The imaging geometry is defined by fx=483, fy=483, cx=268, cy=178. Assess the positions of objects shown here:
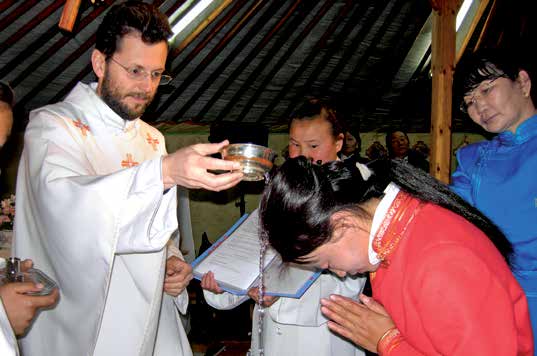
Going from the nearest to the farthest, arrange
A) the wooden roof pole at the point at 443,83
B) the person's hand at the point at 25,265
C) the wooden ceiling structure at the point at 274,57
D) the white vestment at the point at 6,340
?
the white vestment at the point at 6,340, the person's hand at the point at 25,265, the wooden roof pole at the point at 443,83, the wooden ceiling structure at the point at 274,57

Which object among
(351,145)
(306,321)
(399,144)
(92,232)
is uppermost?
(92,232)

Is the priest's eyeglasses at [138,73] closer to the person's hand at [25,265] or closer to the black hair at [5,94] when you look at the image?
the black hair at [5,94]

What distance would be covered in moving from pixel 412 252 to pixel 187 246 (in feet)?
6.14

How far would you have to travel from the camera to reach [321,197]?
1514 mm

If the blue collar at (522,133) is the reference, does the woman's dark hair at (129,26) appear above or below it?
above

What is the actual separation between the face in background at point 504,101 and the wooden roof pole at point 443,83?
1.94 meters

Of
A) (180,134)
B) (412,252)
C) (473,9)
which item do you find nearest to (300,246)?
(412,252)

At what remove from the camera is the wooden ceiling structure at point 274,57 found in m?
7.19

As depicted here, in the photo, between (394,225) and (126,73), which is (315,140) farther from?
(394,225)

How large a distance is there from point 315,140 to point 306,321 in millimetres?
964

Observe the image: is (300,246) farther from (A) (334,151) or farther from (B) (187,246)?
(B) (187,246)

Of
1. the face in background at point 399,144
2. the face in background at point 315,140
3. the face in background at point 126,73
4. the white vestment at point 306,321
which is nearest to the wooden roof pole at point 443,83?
the face in background at point 315,140

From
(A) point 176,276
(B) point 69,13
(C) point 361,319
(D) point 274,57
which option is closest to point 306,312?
(A) point 176,276

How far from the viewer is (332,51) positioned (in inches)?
370
